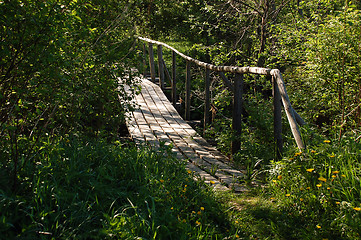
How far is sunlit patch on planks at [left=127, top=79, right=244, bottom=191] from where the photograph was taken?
434cm

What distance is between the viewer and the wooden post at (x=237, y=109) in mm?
5250

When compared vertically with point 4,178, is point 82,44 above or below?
above

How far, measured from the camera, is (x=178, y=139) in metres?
6.03

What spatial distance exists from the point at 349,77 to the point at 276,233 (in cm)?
362

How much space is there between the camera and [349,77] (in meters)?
5.75

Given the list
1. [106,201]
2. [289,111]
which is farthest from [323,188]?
[106,201]

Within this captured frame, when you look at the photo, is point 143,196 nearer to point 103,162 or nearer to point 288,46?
point 103,162

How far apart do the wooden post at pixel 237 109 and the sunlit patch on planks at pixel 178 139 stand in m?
0.27

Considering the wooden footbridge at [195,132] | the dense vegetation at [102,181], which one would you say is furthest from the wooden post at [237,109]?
the dense vegetation at [102,181]

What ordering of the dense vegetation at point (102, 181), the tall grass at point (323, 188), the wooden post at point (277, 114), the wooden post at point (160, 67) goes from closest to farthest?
the dense vegetation at point (102, 181), the tall grass at point (323, 188), the wooden post at point (277, 114), the wooden post at point (160, 67)

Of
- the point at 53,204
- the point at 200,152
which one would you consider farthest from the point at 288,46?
the point at 53,204

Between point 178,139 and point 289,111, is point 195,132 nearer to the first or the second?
point 178,139

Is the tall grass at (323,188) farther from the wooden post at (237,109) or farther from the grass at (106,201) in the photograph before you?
the wooden post at (237,109)

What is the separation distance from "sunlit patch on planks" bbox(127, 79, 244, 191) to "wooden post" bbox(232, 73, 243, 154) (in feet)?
0.88
